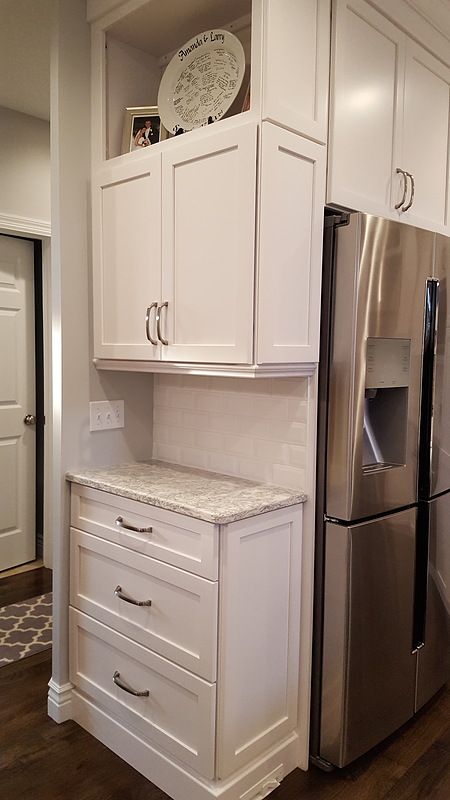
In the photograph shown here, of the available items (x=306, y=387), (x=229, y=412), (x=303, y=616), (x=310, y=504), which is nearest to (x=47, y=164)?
(x=229, y=412)

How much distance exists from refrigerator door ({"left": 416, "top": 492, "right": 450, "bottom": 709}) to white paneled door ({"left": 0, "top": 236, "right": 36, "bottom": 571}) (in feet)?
8.31

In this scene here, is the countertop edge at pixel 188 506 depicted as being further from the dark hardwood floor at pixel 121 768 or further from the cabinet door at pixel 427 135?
the cabinet door at pixel 427 135

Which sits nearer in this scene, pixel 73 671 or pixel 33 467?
pixel 73 671

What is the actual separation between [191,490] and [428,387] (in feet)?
3.13

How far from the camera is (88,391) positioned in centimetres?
233

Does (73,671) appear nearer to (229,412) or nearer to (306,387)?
(229,412)

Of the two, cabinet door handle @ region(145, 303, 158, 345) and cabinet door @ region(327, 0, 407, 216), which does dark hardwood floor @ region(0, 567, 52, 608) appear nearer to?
cabinet door handle @ region(145, 303, 158, 345)

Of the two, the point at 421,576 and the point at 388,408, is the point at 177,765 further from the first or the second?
the point at 388,408

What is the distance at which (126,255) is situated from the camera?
2.17 m

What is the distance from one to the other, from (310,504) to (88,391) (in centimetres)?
96

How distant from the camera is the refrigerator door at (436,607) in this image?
230 cm

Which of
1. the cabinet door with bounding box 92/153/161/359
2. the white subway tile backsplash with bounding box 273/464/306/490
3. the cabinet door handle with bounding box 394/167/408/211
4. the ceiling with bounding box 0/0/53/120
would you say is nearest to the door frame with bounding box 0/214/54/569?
the ceiling with bounding box 0/0/53/120

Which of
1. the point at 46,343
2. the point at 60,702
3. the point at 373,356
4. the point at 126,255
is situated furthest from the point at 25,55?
the point at 60,702

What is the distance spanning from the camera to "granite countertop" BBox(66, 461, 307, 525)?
1801 millimetres
